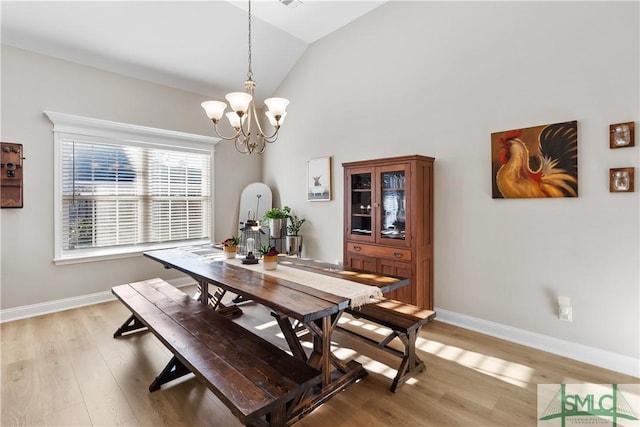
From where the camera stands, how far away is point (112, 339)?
290cm

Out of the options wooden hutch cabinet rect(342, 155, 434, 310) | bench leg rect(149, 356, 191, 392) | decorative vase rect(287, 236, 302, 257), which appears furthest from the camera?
decorative vase rect(287, 236, 302, 257)

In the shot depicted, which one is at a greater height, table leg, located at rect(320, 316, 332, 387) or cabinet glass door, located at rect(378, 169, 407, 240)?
cabinet glass door, located at rect(378, 169, 407, 240)

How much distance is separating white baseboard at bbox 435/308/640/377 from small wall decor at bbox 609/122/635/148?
1.61m

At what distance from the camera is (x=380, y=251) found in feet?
11.2

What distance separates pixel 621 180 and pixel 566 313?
1.15 metres

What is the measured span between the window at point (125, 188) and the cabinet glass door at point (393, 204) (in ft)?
9.72

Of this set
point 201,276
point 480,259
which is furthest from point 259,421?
point 480,259

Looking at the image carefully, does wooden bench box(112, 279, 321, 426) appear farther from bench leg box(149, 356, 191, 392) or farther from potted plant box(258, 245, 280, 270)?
potted plant box(258, 245, 280, 270)

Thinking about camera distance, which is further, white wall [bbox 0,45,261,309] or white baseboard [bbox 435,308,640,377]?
white wall [bbox 0,45,261,309]

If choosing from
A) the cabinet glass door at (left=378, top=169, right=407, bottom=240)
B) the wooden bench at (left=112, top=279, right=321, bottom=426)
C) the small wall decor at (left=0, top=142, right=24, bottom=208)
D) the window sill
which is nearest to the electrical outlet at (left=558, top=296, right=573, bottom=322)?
the cabinet glass door at (left=378, top=169, right=407, bottom=240)

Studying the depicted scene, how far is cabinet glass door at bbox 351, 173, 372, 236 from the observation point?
140 inches

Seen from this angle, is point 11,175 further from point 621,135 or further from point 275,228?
point 621,135

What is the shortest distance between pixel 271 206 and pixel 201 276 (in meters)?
3.05

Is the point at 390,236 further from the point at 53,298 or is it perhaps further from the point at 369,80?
the point at 53,298
